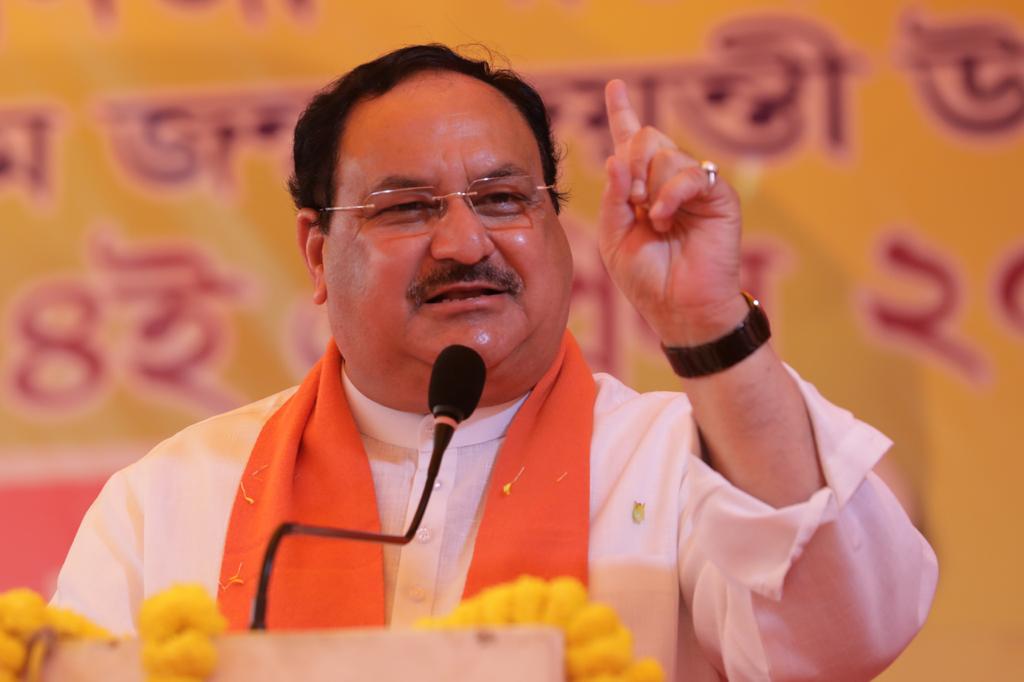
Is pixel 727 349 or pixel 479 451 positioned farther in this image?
pixel 479 451

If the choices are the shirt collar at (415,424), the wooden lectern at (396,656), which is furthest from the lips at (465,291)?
the wooden lectern at (396,656)

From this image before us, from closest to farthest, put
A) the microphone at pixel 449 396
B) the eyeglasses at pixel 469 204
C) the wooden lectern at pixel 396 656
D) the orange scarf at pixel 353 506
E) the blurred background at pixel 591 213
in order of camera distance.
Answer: the wooden lectern at pixel 396 656, the microphone at pixel 449 396, the orange scarf at pixel 353 506, the eyeglasses at pixel 469 204, the blurred background at pixel 591 213

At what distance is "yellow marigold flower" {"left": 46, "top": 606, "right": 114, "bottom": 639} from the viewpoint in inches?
60.2

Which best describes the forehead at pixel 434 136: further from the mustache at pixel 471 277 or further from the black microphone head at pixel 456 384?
the black microphone head at pixel 456 384

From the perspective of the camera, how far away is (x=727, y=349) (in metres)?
1.80

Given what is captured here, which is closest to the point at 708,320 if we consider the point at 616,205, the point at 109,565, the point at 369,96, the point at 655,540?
the point at 616,205

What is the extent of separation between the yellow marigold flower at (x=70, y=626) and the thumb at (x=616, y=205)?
2.61 feet

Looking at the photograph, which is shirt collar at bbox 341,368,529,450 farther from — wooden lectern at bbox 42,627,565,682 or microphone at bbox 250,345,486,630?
wooden lectern at bbox 42,627,565,682

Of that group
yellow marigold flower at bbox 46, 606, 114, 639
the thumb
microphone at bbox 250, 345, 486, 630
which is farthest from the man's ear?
yellow marigold flower at bbox 46, 606, 114, 639

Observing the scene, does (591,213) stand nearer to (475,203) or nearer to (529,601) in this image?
(475,203)

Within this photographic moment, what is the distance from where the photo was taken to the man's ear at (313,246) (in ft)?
9.08

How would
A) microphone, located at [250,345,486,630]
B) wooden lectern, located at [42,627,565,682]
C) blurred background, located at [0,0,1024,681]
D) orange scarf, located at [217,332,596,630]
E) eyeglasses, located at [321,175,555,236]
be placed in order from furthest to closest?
blurred background, located at [0,0,1024,681], eyeglasses, located at [321,175,555,236], orange scarf, located at [217,332,596,630], microphone, located at [250,345,486,630], wooden lectern, located at [42,627,565,682]

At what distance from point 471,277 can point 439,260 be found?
0.07m

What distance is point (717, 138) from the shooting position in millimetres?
3551
